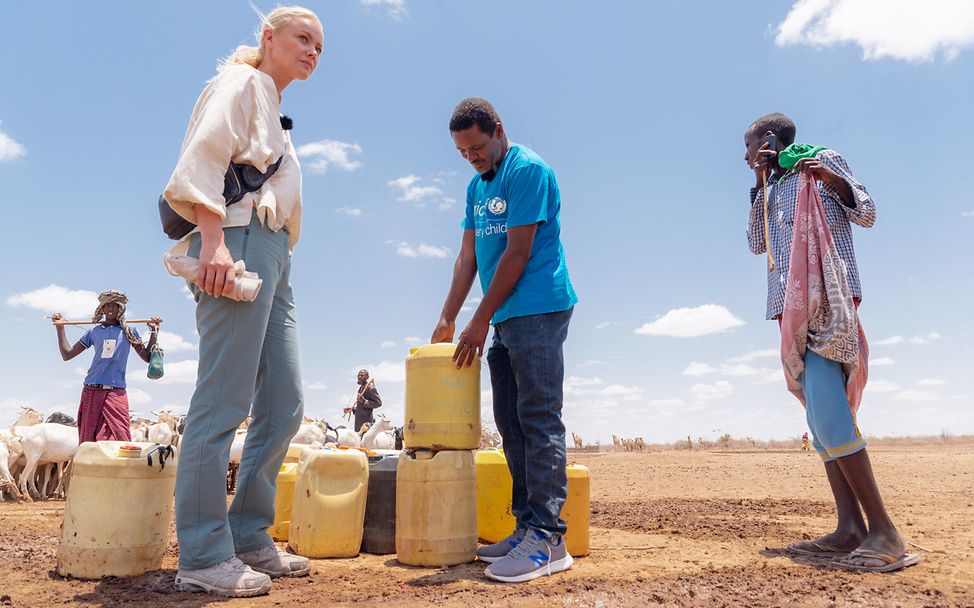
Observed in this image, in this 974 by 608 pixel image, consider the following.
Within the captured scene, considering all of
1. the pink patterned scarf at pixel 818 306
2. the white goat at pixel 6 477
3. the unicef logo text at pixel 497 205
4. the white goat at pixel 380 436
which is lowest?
the white goat at pixel 6 477

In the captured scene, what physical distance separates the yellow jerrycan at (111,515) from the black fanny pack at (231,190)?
1152mm

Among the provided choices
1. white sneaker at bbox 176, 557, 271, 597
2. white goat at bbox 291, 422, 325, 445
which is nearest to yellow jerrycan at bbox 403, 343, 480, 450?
white sneaker at bbox 176, 557, 271, 597

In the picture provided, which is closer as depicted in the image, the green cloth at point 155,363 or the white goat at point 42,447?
the green cloth at point 155,363

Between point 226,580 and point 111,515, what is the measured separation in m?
0.84

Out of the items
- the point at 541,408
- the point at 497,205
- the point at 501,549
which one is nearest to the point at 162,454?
the point at 501,549

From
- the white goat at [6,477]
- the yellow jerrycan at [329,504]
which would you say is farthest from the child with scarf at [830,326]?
the white goat at [6,477]

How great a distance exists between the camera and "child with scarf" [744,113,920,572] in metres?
3.58

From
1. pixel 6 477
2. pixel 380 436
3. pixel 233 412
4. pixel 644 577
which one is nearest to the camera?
pixel 233 412

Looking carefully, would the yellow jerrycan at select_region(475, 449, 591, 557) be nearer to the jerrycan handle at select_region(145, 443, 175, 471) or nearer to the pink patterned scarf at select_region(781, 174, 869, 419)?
the pink patterned scarf at select_region(781, 174, 869, 419)

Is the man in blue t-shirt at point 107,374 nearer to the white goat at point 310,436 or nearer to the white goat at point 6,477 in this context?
the white goat at point 6,477

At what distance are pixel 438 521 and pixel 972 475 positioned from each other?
10.2 metres

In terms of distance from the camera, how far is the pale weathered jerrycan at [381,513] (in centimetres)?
423

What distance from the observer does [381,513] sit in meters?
4.25

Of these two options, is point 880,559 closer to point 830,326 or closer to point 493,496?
point 830,326
